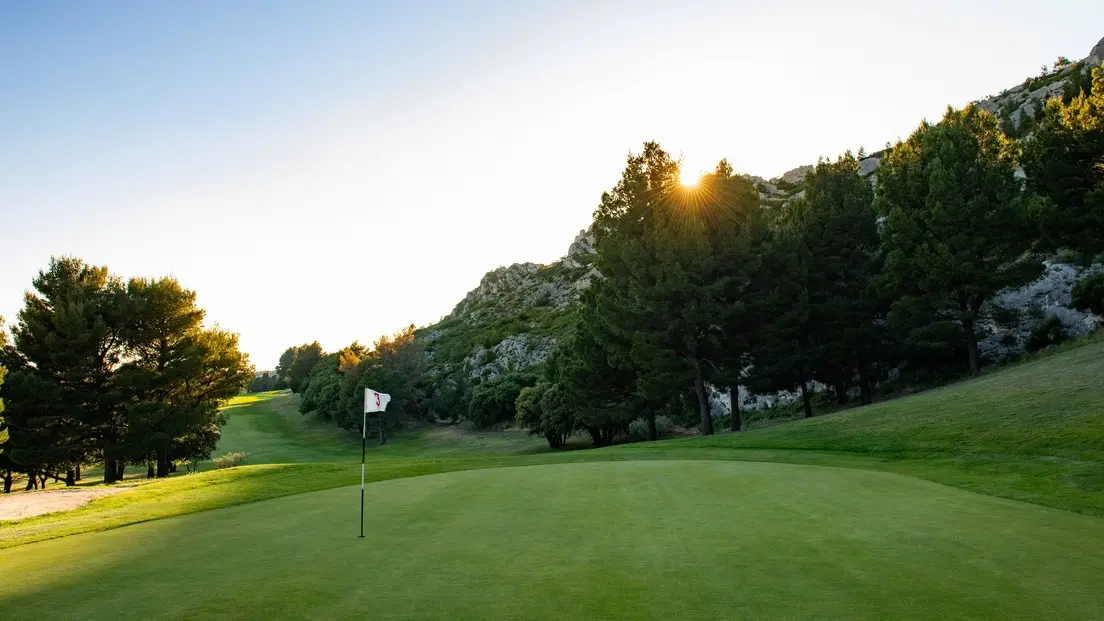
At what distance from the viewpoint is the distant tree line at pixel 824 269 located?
32.6 m

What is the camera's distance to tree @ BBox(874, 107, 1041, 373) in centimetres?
3266

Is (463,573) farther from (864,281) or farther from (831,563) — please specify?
(864,281)

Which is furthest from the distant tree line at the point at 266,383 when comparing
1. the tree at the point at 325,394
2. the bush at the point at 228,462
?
the bush at the point at 228,462

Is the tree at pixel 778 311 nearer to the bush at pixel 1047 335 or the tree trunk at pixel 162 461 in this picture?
the bush at pixel 1047 335

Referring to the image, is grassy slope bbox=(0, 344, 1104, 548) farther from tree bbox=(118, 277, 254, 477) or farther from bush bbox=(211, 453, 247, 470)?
bush bbox=(211, 453, 247, 470)

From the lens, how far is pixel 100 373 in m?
38.2

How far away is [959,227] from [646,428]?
2567cm

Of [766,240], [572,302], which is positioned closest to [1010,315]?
[766,240]

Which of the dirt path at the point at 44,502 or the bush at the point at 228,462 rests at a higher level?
the dirt path at the point at 44,502

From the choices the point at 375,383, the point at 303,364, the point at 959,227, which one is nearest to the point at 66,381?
the point at 375,383

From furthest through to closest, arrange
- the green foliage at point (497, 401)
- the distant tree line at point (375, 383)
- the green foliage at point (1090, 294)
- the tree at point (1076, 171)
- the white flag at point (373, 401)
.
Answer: the distant tree line at point (375, 383), the green foliage at point (497, 401), the green foliage at point (1090, 294), the tree at point (1076, 171), the white flag at point (373, 401)

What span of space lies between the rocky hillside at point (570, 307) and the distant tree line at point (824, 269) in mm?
1004

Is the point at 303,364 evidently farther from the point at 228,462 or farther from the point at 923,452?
the point at 923,452

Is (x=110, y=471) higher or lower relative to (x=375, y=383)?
lower
